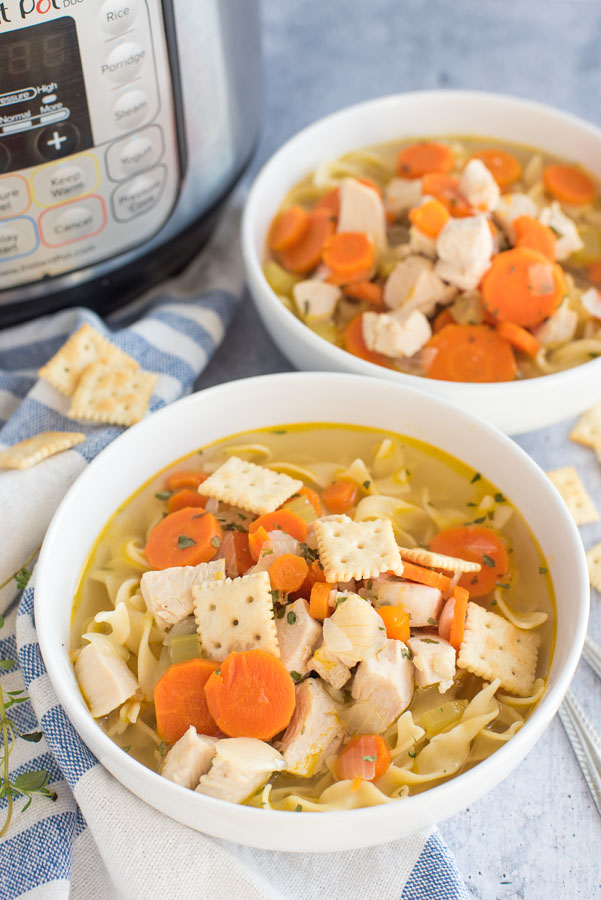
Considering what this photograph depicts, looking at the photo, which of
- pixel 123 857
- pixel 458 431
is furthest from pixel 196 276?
pixel 123 857

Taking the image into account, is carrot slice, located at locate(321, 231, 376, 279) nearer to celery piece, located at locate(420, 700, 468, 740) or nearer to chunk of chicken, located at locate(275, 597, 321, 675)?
chunk of chicken, located at locate(275, 597, 321, 675)

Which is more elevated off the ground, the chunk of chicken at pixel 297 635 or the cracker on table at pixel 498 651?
the chunk of chicken at pixel 297 635

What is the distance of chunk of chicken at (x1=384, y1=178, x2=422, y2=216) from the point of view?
2.49m

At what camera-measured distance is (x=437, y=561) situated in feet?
5.67

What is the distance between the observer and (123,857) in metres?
1.55

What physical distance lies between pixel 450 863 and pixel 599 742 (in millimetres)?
417

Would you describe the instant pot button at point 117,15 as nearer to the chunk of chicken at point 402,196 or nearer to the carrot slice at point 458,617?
the chunk of chicken at point 402,196

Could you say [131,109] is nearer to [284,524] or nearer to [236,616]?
[284,524]

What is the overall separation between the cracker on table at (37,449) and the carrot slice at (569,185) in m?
1.50

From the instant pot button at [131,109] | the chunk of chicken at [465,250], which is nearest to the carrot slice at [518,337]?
the chunk of chicken at [465,250]

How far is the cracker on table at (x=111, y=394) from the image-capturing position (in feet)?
7.01

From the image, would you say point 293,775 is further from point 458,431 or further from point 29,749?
point 458,431

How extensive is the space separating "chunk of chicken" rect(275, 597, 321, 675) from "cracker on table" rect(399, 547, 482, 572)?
0.74 ft

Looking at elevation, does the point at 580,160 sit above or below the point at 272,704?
above
